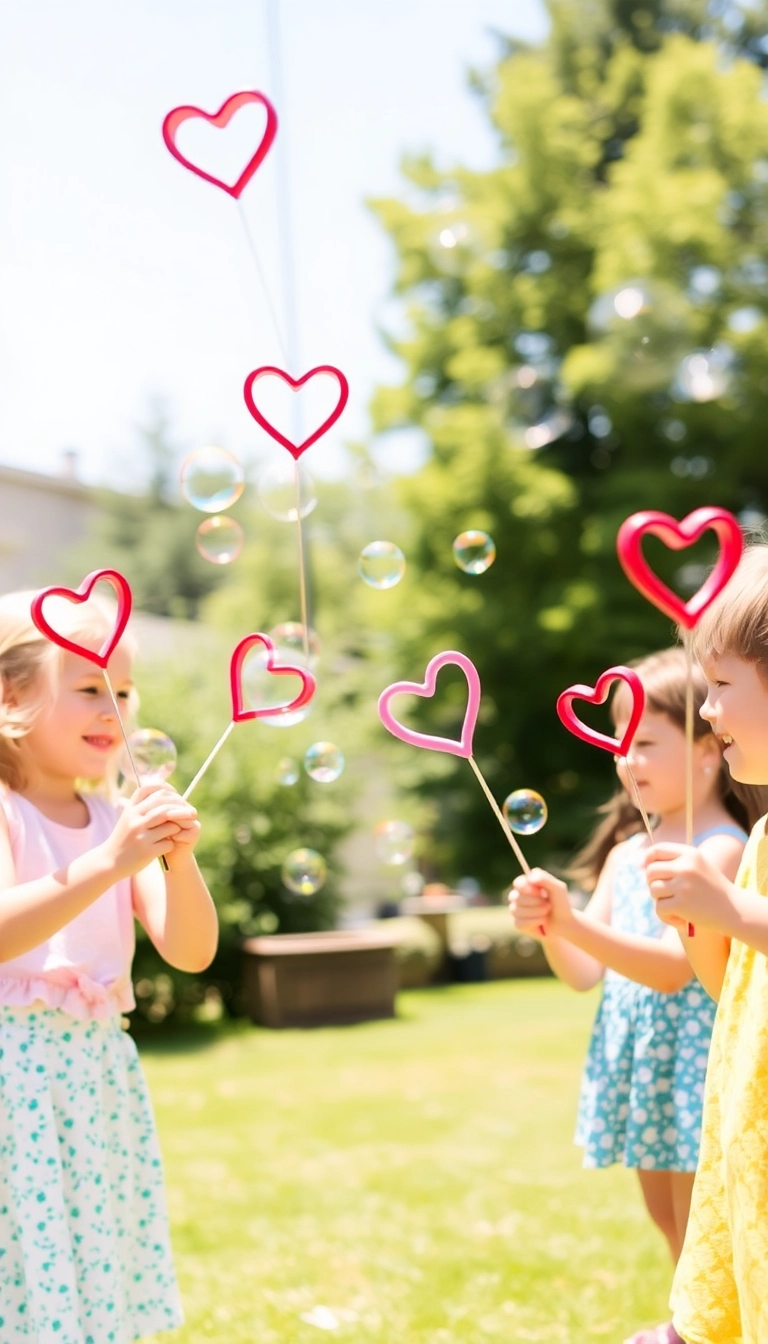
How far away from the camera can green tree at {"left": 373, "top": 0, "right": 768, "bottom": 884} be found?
14.4 m

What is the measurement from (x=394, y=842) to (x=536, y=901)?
197cm

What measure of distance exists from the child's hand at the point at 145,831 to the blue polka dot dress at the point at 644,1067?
3.58 feet

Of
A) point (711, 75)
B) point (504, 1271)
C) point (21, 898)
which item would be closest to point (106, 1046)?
point (21, 898)

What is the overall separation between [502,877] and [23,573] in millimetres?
12982

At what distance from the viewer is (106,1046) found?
2.24 meters

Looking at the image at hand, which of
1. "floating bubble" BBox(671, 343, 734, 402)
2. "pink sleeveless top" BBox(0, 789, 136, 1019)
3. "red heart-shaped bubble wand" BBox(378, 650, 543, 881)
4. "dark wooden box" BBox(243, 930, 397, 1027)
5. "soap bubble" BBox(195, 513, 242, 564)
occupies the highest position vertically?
"floating bubble" BBox(671, 343, 734, 402)

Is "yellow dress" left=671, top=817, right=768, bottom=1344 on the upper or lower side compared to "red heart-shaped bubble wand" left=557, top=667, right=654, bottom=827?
lower

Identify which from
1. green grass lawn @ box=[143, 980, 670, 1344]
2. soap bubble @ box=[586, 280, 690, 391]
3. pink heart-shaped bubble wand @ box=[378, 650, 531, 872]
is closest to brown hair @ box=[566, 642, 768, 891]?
pink heart-shaped bubble wand @ box=[378, 650, 531, 872]

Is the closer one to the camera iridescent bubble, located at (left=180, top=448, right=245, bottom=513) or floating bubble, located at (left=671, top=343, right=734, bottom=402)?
iridescent bubble, located at (left=180, top=448, right=245, bottom=513)

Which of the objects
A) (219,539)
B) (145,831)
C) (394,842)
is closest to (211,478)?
(219,539)

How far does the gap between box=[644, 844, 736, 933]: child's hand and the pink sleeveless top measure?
3.09 feet

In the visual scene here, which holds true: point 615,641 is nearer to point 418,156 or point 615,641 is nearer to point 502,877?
point 502,877

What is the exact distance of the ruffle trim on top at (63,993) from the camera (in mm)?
2137

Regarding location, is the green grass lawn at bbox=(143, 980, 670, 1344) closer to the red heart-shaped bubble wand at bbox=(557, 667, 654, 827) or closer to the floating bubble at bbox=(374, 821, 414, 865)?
the floating bubble at bbox=(374, 821, 414, 865)
